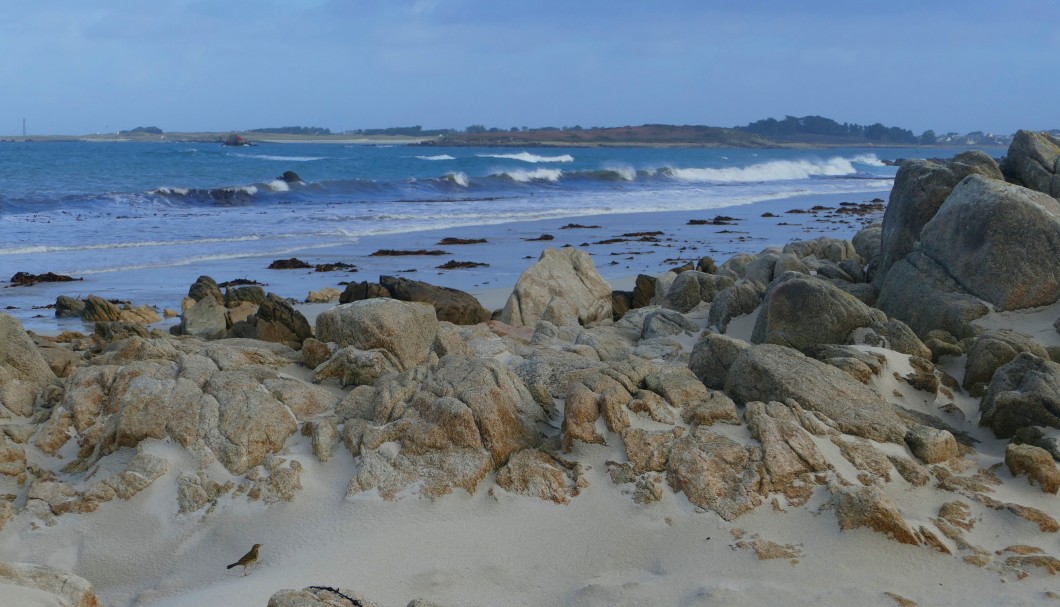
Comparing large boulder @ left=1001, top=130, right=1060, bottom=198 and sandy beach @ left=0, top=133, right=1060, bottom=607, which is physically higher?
large boulder @ left=1001, top=130, right=1060, bottom=198

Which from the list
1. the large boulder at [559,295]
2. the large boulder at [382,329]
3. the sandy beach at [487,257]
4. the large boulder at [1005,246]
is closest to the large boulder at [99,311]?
the sandy beach at [487,257]

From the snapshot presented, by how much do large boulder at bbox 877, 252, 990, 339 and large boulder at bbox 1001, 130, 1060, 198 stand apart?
2.18 meters

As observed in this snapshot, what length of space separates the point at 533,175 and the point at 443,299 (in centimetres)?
4329

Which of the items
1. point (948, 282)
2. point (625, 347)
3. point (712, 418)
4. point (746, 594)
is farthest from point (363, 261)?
point (746, 594)

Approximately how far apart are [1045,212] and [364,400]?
20.4ft

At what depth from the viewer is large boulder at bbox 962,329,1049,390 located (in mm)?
6645

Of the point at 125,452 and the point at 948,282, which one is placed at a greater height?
the point at 948,282

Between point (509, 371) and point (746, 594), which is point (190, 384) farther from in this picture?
point (746, 594)

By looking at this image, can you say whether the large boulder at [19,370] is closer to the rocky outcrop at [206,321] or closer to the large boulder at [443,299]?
the rocky outcrop at [206,321]

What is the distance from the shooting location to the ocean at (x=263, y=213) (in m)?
16.3

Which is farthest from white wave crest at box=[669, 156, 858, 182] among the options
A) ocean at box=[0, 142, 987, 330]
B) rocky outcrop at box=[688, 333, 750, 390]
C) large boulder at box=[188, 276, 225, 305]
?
rocky outcrop at box=[688, 333, 750, 390]

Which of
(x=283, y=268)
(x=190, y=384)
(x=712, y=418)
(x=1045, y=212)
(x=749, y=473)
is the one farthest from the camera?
(x=283, y=268)

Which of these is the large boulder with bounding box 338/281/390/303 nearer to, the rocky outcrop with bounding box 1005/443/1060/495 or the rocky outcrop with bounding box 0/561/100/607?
the rocky outcrop with bounding box 0/561/100/607

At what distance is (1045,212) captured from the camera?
8.54 m
